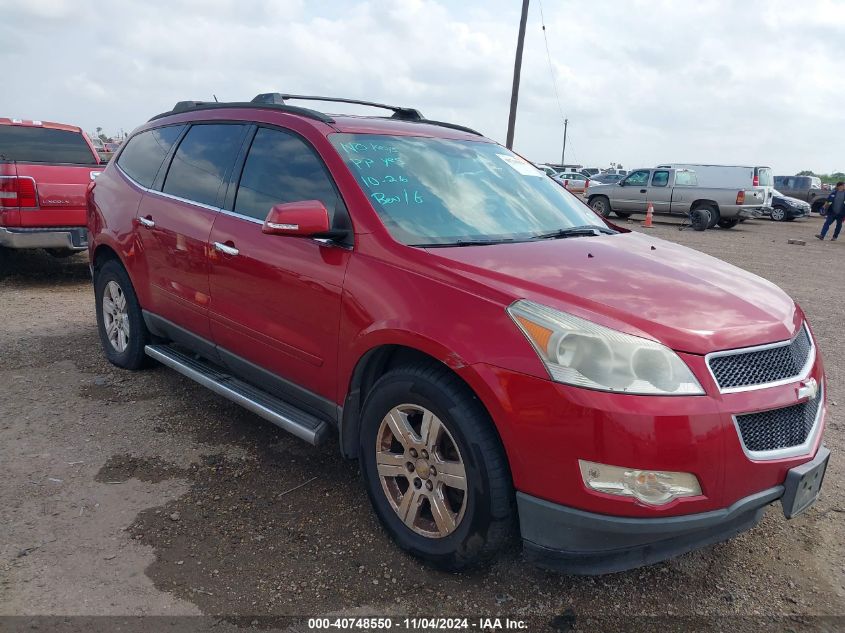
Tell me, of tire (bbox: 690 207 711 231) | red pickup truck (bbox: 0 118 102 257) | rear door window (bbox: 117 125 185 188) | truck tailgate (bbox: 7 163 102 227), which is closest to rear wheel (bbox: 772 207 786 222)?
tire (bbox: 690 207 711 231)

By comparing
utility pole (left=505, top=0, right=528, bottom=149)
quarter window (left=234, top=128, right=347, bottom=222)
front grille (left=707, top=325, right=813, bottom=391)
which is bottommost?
front grille (left=707, top=325, right=813, bottom=391)

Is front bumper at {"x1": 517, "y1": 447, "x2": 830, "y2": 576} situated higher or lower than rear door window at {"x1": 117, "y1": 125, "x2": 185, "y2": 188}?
lower

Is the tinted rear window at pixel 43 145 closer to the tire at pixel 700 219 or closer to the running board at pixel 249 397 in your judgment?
the running board at pixel 249 397

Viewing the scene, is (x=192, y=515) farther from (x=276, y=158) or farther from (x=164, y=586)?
(x=276, y=158)

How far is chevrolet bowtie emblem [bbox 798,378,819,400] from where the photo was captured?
96.1 inches

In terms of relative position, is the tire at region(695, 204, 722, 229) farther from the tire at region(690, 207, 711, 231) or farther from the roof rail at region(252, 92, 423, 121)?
the roof rail at region(252, 92, 423, 121)

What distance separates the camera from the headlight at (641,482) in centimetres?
217

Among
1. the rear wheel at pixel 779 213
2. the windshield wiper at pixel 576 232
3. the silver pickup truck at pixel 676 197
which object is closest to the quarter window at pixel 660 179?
the silver pickup truck at pixel 676 197

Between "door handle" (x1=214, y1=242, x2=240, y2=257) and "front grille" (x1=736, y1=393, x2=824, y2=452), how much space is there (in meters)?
2.45

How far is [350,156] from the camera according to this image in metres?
3.20

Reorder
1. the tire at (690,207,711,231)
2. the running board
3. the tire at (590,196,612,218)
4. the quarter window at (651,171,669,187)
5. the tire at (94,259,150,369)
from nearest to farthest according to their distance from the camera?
the running board, the tire at (94,259,150,369), the tire at (690,207,711,231), the quarter window at (651,171,669,187), the tire at (590,196,612,218)

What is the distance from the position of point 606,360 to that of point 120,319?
3.79 meters

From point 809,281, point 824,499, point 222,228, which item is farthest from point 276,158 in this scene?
point 809,281

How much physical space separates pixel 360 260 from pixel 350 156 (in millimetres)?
629
